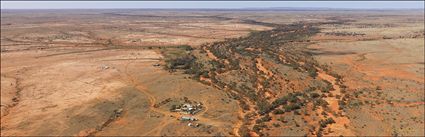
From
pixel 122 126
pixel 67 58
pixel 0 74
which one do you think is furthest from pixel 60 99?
pixel 67 58

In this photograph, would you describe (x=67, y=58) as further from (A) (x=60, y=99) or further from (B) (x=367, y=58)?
(B) (x=367, y=58)

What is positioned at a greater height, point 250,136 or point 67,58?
point 67,58

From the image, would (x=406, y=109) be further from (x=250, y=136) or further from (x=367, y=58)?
(x=367, y=58)

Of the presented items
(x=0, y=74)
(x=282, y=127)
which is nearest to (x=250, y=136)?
(x=282, y=127)

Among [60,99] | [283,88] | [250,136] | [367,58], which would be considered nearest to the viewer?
[250,136]

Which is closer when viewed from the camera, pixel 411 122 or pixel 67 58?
pixel 411 122

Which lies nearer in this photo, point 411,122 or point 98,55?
point 411,122

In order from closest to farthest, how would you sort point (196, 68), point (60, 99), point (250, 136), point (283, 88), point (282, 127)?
point (250, 136) → point (282, 127) → point (60, 99) → point (283, 88) → point (196, 68)

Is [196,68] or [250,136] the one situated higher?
[196,68]

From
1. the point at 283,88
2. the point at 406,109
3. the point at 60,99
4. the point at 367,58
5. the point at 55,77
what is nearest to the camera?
the point at 406,109
